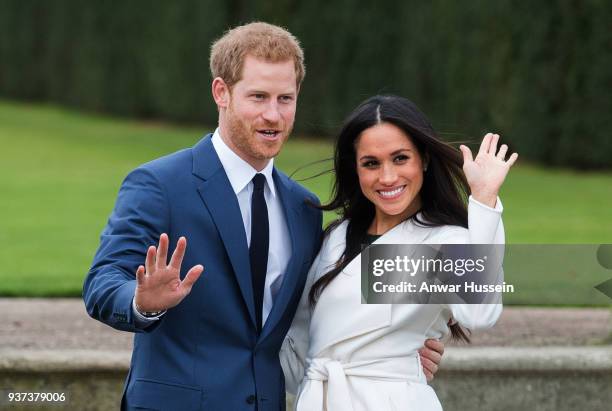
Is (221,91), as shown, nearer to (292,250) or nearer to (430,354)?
(292,250)

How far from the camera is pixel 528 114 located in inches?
496

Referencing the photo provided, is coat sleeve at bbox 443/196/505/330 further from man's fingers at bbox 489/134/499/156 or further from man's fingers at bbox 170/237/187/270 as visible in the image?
man's fingers at bbox 170/237/187/270

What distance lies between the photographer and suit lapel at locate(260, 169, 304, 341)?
10.7 ft

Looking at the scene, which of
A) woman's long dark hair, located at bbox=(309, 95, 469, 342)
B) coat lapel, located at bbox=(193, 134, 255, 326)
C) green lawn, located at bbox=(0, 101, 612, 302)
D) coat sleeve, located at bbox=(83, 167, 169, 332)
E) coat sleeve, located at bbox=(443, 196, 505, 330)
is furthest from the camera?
green lawn, located at bbox=(0, 101, 612, 302)

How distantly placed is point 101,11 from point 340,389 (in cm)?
1855

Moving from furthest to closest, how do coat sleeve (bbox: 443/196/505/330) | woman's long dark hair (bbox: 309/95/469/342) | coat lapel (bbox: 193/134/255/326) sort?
woman's long dark hair (bbox: 309/95/469/342)
coat lapel (bbox: 193/134/255/326)
coat sleeve (bbox: 443/196/505/330)

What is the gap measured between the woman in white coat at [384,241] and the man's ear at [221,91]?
0.41 meters

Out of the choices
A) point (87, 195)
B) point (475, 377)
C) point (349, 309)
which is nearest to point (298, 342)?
point (349, 309)

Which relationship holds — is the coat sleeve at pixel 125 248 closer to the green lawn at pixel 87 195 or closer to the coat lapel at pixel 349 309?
the coat lapel at pixel 349 309

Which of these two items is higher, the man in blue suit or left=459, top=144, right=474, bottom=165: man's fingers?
left=459, top=144, right=474, bottom=165: man's fingers

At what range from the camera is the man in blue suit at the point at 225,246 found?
3.12m

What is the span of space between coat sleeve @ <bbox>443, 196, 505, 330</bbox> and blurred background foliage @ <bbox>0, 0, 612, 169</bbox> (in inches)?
237

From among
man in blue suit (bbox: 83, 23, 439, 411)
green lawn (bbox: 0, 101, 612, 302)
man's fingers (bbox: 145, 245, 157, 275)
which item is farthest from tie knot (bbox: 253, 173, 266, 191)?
green lawn (bbox: 0, 101, 612, 302)

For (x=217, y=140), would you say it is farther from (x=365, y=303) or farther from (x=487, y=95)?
(x=487, y=95)
